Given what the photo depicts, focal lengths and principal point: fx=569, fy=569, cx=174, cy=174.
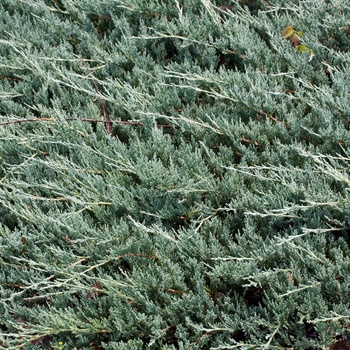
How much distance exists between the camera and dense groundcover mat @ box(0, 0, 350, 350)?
253 cm

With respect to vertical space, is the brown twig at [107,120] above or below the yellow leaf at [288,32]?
A: below

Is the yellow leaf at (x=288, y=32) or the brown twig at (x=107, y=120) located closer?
the brown twig at (x=107, y=120)

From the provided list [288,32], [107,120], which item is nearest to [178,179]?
[107,120]

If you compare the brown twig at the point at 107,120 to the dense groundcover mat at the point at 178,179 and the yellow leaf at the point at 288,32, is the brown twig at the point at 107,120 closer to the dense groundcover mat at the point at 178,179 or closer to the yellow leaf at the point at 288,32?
the dense groundcover mat at the point at 178,179

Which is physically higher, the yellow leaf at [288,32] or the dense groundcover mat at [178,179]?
the yellow leaf at [288,32]

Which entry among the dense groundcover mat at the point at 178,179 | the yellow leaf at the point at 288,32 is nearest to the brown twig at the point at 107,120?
the dense groundcover mat at the point at 178,179

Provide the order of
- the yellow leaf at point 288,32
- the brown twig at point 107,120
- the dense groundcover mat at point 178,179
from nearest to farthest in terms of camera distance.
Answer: the dense groundcover mat at point 178,179
the brown twig at point 107,120
the yellow leaf at point 288,32

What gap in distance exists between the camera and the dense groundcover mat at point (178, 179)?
8.29ft

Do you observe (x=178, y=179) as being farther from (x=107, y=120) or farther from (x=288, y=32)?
(x=288, y=32)

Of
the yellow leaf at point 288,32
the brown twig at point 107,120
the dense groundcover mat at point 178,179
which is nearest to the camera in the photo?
the dense groundcover mat at point 178,179

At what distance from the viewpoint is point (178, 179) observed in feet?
9.84

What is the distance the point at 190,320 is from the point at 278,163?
98 centimetres

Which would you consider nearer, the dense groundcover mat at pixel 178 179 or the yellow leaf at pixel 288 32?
the dense groundcover mat at pixel 178 179

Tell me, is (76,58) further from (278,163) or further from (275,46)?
(278,163)
